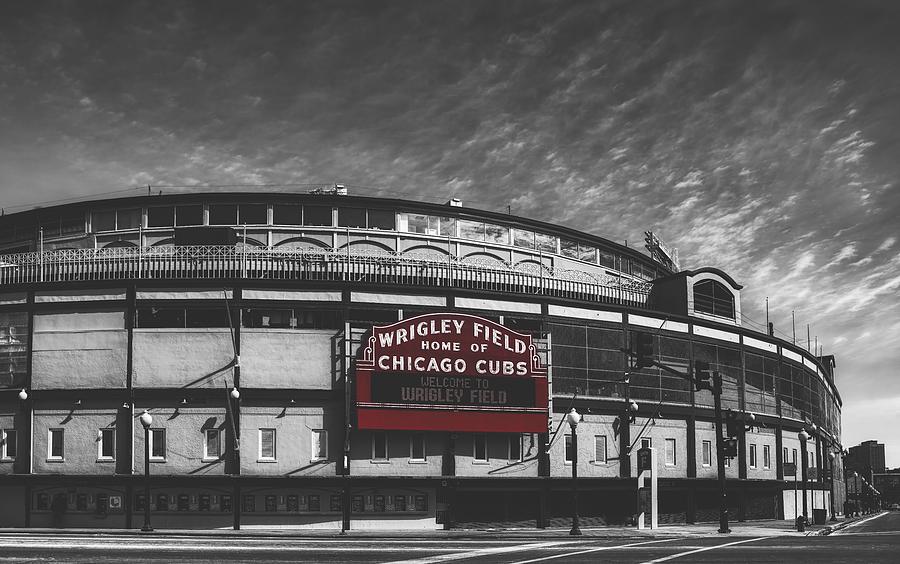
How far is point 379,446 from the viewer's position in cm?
4512

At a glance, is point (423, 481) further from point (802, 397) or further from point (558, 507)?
point (802, 397)

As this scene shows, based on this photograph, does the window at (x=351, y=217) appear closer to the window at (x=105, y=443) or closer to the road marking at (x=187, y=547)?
the window at (x=105, y=443)

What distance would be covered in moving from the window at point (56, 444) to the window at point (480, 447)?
19.6 meters

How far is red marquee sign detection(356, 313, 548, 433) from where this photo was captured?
44.4 meters

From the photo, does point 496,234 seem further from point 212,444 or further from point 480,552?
point 480,552

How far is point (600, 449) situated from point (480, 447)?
691 cm

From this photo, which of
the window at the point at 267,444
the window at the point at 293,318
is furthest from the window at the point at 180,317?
the window at the point at 267,444

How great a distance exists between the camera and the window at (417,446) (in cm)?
4553

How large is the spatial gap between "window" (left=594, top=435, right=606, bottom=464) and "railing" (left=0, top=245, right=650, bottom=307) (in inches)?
294

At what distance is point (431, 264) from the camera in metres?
48.1

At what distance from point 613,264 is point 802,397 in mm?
17030

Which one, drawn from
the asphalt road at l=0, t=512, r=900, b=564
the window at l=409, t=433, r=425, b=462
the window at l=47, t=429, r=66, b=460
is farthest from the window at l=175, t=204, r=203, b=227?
the asphalt road at l=0, t=512, r=900, b=564

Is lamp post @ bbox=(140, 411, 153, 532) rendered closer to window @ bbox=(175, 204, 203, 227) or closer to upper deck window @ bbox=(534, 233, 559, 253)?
window @ bbox=(175, 204, 203, 227)

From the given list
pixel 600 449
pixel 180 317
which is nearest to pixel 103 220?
pixel 180 317
